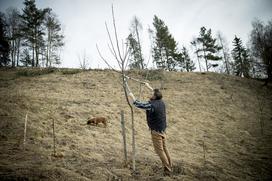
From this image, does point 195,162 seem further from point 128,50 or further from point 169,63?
point 169,63

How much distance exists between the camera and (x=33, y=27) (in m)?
28.3

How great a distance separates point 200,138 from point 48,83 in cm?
1248

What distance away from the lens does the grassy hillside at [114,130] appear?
5887 mm

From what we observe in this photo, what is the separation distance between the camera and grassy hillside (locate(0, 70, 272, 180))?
5.89 m

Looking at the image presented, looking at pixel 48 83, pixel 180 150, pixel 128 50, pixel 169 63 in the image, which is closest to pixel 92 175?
pixel 128 50

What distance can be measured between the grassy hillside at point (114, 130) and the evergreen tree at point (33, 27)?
839 centimetres

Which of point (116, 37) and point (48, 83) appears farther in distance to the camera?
point (48, 83)

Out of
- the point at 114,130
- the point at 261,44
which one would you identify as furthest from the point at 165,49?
the point at 114,130

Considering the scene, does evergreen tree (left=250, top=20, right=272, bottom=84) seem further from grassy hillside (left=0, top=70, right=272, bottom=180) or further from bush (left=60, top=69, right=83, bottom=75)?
bush (left=60, top=69, right=83, bottom=75)

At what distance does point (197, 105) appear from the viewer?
1692 cm

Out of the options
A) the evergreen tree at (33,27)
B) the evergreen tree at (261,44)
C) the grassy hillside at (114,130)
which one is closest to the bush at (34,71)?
the grassy hillside at (114,130)

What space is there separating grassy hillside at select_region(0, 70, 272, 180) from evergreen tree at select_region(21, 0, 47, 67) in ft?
27.5

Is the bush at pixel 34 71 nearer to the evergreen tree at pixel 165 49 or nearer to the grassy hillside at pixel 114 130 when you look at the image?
the grassy hillside at pixel 114 130

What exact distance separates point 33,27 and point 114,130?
24.1m
